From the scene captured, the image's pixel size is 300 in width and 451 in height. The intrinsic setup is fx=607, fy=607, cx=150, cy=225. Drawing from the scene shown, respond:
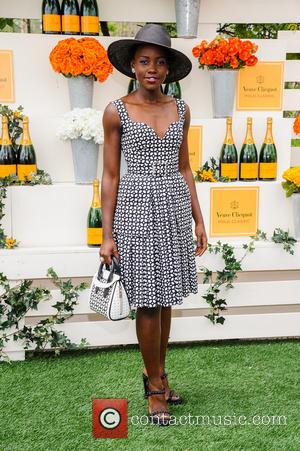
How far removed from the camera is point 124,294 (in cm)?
209

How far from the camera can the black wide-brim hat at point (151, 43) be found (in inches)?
80.4

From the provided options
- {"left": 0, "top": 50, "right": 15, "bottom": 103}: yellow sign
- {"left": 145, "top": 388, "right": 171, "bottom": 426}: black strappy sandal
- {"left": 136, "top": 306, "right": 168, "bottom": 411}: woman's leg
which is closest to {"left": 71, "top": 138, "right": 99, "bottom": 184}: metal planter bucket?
{"left": 0, "top": 50, "right": 15, "bottom": 103}: yellow sign

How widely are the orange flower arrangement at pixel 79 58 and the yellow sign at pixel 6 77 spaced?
24 centimetres

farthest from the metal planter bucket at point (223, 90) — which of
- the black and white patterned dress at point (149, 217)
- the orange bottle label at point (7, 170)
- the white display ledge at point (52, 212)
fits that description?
the orange bottle label at point (7, 170)

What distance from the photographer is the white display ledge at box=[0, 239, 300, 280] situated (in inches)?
111

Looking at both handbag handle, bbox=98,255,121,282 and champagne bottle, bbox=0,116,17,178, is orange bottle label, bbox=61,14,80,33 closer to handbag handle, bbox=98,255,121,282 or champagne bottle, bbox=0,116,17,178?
champagne bottle, bbox=0,116,17,178

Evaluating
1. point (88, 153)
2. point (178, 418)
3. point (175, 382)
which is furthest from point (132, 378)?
point (88, 153)

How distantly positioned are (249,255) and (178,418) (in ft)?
3.31

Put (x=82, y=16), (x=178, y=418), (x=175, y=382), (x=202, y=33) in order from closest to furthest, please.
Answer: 1. (x=178, y=418)
2. (x=175, y=382)
3. (x=82, y=16)
4. (x=202, y=33)

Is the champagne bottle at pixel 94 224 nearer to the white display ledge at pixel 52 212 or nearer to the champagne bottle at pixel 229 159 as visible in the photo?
the white display ledge at pixel 52 212

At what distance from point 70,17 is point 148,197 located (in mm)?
1347

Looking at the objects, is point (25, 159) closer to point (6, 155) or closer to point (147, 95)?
point (6, 155)

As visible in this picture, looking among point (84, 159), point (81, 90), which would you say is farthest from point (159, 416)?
point (81, 90)

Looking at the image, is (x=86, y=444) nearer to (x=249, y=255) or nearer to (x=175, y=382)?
(x=175, y=382)
